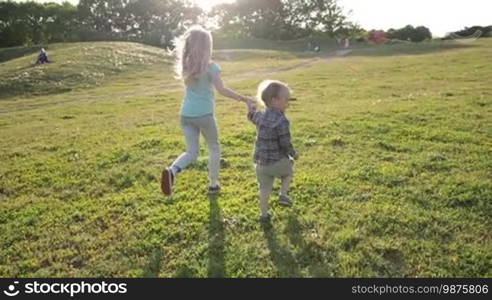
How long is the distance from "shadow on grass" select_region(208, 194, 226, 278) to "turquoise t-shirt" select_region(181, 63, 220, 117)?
1.60m

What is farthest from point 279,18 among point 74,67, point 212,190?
point 212,190

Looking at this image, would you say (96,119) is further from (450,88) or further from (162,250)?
(450,88)

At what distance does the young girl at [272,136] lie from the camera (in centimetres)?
673

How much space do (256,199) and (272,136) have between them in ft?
6.14

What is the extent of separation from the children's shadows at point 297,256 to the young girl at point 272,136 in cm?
69

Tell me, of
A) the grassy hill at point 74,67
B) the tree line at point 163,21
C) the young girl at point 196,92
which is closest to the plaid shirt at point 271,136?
the young girl at point 196,92

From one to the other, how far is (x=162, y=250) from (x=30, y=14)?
92.9m

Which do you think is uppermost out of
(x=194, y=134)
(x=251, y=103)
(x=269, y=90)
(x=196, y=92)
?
(x=269, y=90)

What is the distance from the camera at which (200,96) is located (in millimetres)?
7543

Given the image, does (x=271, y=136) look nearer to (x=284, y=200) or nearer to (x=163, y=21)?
(x=284, y=200)

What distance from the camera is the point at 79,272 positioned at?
6258 millimetres

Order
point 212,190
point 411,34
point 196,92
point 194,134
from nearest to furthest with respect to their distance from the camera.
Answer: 1. point 196,92
2. point 194,134
3. point 212,190
4. point 411,34

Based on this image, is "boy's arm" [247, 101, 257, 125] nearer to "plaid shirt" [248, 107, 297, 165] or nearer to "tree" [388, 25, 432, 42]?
"plaid shirt" [248, 107, 297, 165]

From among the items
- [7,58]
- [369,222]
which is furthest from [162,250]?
[7,58]
